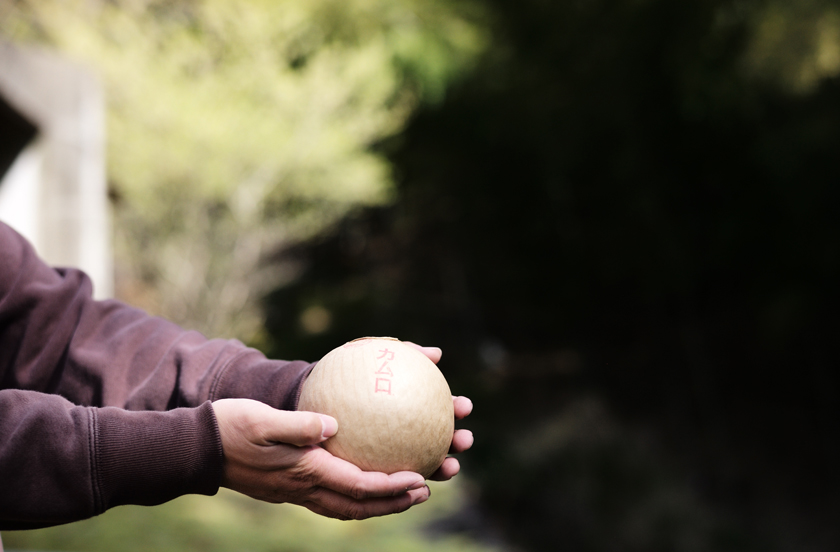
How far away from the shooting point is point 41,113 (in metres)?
3.81

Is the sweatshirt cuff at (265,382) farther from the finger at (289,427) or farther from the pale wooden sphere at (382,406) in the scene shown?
the finger at (289,427)

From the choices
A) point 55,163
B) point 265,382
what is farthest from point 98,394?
point 55,163

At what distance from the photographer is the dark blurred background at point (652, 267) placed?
468cm

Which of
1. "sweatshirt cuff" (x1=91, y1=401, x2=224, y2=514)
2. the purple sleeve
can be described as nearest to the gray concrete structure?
the purple sleeve

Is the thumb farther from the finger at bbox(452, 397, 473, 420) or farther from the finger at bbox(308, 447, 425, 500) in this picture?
the finger at bbox(452, 397, 473, 420)

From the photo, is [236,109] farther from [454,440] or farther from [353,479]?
[353,479]

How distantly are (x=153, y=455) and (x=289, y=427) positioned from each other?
188 mm

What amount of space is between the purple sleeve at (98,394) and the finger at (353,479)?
144 mm

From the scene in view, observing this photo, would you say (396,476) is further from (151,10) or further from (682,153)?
(151,10)

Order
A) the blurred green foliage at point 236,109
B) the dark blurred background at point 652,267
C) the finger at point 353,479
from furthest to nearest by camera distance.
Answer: the blurred green foliage at point 236,109
the dark blurred background at point 652,267
the finger at point 353,479

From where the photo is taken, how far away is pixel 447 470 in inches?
43.9

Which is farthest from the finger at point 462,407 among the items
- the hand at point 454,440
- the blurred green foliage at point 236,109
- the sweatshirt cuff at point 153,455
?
the blurred green foliage at point 236,109

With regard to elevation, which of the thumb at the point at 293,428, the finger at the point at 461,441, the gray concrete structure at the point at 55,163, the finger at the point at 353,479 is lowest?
the finger at the point at 353,479

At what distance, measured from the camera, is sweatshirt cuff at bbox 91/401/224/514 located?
0.88m
